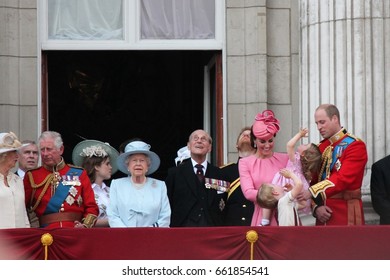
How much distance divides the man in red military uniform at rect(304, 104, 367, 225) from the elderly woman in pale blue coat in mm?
1489

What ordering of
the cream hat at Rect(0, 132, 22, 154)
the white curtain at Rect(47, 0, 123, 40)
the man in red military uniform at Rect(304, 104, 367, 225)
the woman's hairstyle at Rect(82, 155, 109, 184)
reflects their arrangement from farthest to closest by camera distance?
the white curtain at Rect(47, 0, 123, 40) < the woman's hairstyle at Rect(82, 155, 109, 184) < the man in red military uniform at Rect(304, 104, 367, 225) < the cream hat at Rect(0, 132, 22, 154)

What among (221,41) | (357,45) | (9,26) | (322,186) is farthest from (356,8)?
(9,26)

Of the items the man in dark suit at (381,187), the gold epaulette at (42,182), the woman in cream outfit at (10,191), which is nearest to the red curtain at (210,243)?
the woman in cream outfit at (10,191)

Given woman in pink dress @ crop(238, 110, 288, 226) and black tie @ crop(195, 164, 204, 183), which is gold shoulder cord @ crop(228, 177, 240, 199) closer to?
black tie @ crop(195, 164, 204, 183)

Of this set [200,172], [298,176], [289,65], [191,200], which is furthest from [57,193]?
[289,65]

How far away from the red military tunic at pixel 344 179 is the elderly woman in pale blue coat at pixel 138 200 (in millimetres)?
1474

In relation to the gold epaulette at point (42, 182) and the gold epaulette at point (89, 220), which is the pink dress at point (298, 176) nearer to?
the gold epaulette at point (89, 220)

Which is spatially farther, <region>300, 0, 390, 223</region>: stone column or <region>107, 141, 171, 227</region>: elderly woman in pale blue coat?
<region>300, 0, 390, 223</region>: stone column

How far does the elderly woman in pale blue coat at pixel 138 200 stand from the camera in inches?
529

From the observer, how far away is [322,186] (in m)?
13.5

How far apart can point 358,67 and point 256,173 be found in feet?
8.42

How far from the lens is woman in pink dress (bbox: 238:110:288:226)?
13484mm

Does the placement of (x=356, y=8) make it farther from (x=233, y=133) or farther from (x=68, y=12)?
(x=68, y=12)

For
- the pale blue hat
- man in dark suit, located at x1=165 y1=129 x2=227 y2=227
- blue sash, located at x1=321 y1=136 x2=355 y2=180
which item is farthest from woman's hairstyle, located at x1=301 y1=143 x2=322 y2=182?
the pale blue hat
